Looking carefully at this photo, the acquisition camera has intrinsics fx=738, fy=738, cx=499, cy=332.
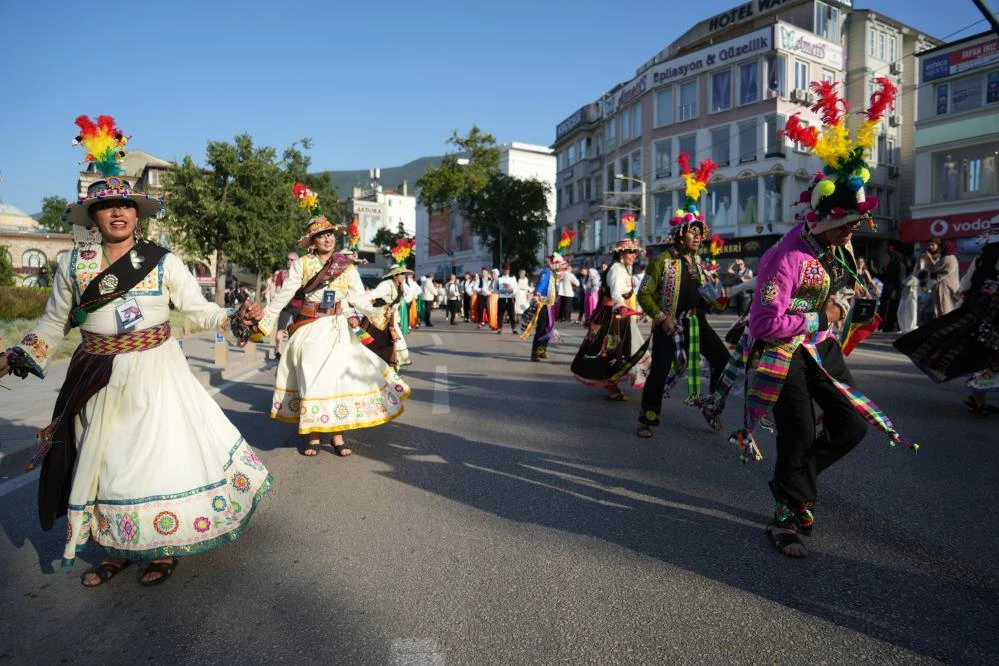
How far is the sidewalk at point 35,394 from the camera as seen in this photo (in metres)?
6.08

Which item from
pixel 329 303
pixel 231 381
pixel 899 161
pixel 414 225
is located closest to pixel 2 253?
pixel 231 381

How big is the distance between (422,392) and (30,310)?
59.3ft

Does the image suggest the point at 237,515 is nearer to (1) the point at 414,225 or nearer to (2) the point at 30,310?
(2) the point at 30,310

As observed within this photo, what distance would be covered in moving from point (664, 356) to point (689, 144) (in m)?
37.1

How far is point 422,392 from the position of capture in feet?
31.6

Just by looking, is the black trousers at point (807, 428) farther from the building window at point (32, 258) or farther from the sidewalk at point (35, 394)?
the building window at point (32, 258)

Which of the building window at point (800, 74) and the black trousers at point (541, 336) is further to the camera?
the building window at point (800, 74)

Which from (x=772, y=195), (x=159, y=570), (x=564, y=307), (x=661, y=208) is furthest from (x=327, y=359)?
(x=661, y=208)

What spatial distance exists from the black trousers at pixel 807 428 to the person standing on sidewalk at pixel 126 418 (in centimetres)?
281

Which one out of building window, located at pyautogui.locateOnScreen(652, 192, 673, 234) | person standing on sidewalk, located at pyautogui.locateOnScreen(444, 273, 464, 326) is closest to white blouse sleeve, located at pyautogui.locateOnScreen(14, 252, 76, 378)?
person standing on sidewalk, located at pyautogui.locateOnScreen(444, 273, 464, 326)

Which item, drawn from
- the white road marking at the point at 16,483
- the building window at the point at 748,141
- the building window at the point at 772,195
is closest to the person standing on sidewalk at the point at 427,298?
the building window at the point at 772,195

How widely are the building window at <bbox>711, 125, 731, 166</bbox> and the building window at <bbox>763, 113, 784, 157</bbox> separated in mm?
2106

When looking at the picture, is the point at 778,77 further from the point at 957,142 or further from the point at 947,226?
the point at 947,226

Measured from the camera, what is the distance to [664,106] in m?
42.2
